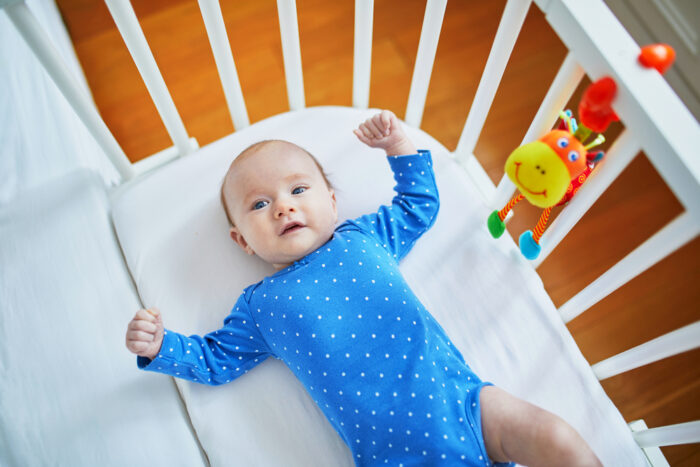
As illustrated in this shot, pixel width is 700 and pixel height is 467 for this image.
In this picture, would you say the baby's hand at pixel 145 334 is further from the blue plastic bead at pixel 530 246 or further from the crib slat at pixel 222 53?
the blue plastic bead at pixel 530 246

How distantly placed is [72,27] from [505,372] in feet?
5.10

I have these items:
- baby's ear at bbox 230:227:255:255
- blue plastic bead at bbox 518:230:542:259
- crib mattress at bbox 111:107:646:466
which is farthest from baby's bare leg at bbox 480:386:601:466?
baby's ear at bbox 230:227:255:255

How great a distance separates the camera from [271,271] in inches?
A: 34.9

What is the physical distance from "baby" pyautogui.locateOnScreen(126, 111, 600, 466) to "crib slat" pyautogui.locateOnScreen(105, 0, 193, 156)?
0.56 ft

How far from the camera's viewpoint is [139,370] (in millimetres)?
791

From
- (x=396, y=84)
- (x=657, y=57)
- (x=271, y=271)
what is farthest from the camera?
(x=396, y=84)

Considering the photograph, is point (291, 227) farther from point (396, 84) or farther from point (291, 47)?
point (396, 84)

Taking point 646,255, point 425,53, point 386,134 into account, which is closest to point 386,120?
point 386,134

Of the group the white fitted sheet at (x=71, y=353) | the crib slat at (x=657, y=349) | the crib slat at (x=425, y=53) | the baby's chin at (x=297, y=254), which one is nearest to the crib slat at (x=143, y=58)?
the white fitted sheet at (x=71, y=353)

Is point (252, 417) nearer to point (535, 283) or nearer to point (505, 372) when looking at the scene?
point (505, 372)

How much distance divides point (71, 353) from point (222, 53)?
556 mm

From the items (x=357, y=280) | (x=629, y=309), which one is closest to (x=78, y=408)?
(x=357, y=280)

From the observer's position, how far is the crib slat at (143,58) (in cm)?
70

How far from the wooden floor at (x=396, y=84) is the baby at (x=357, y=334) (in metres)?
0.52
